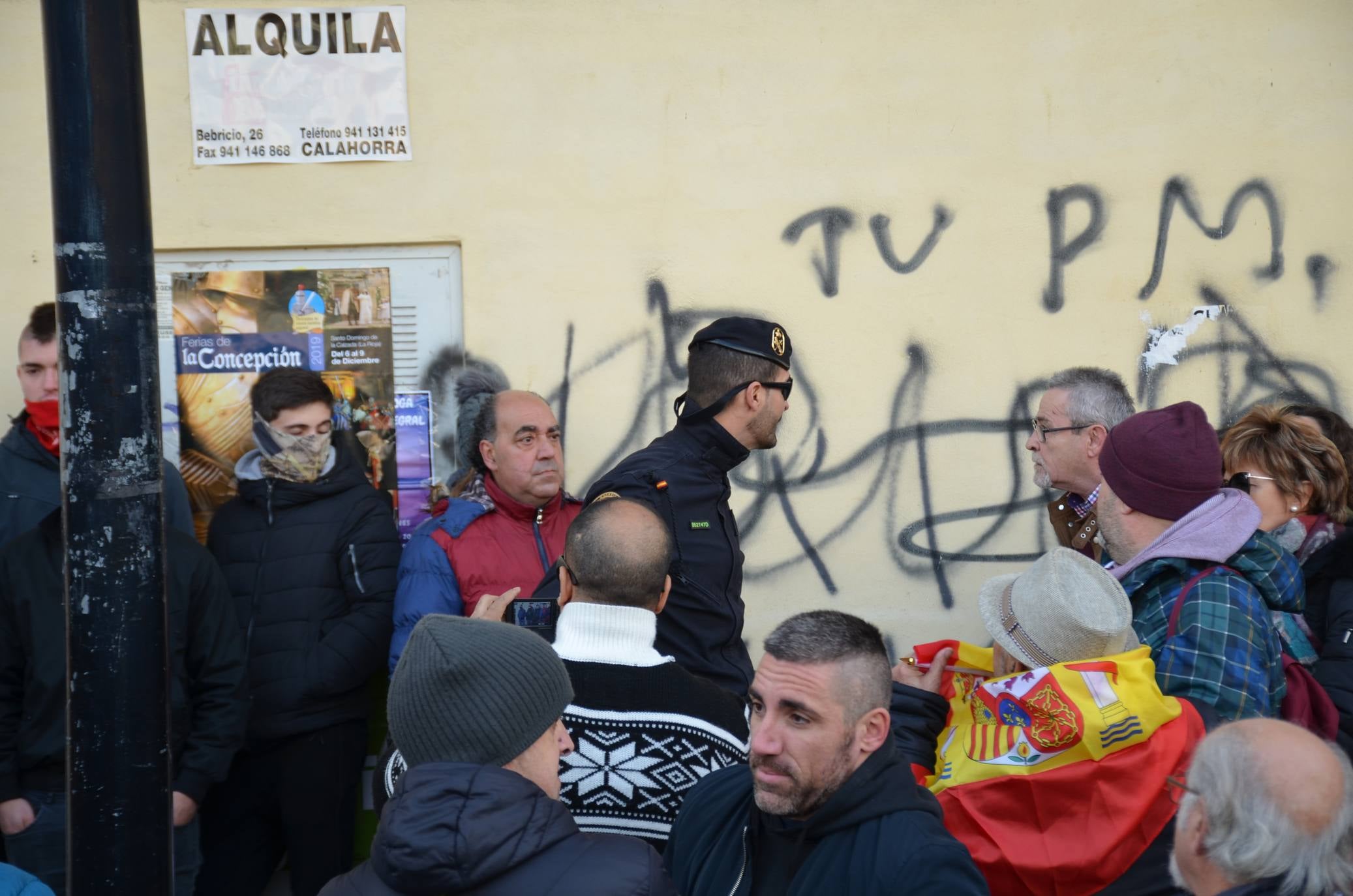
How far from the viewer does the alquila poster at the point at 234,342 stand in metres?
4.54

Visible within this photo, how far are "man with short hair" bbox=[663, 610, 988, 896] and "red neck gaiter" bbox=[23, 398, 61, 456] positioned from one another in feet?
8.65

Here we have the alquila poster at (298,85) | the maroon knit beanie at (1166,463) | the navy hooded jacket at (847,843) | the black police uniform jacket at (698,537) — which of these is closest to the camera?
the navy hooded jacket at (847,843)

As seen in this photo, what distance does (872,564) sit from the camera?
4555 millimetres

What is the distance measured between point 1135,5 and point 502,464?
2879 mm

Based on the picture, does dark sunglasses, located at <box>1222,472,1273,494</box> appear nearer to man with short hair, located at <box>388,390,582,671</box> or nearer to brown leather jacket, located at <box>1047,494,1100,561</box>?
brown leather jacket, located at <box>1047,494,1100,561</box>

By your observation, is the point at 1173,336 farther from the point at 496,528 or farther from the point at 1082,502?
the point at 496,528

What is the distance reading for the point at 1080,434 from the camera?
12.5ft

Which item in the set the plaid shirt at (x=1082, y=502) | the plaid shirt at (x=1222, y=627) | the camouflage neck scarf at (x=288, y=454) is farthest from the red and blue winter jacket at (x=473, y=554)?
the plaid shirt at (x=1222, y=627)

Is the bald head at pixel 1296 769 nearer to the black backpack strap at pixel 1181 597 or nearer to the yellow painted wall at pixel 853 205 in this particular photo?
the black backpack strap at pixel 1181 597

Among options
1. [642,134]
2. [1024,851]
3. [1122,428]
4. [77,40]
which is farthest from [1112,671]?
[642,134]

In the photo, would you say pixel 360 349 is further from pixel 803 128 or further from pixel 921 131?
pixel 921 131

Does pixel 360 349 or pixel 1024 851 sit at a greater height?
pixel 360 349

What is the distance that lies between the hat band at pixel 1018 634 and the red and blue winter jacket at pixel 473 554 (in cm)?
167

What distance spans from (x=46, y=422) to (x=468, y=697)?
8.85ft
